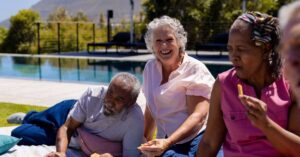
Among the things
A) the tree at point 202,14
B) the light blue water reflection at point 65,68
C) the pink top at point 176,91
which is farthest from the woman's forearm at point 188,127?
the tree at point 202,14

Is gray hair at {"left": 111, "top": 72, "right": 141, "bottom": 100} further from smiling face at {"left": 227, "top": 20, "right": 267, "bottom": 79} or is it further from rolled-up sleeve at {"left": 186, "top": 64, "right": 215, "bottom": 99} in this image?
smiling face at {"left": 227, "top": 20, "right": 267, "bottom": 79}

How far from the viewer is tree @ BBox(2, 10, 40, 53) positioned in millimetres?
22109

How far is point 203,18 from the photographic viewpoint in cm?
2075

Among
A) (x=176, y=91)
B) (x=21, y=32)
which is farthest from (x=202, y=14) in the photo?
(x=176, y=91)

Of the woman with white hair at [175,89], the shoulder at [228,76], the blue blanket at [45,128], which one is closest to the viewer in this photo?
the shoulder at [228,76]

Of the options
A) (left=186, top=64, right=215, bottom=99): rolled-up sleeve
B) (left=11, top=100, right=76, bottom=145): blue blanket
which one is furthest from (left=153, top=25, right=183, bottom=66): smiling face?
(left=11, top=100, right=76, bottom=145): blue blanket

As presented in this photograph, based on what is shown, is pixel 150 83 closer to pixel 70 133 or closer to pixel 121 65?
pixel 70 133

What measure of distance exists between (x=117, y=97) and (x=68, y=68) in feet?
41.9

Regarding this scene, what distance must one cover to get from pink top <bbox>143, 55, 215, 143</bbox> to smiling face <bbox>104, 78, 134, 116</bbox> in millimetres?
196

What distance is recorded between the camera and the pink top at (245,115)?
6.94 feet

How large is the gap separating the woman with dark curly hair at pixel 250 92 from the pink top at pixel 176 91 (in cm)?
76

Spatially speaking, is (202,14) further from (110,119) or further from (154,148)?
(154,148)

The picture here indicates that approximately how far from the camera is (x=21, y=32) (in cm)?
2225

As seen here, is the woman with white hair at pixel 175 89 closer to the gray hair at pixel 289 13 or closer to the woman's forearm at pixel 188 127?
the woman's forearm at pixel 188 127
